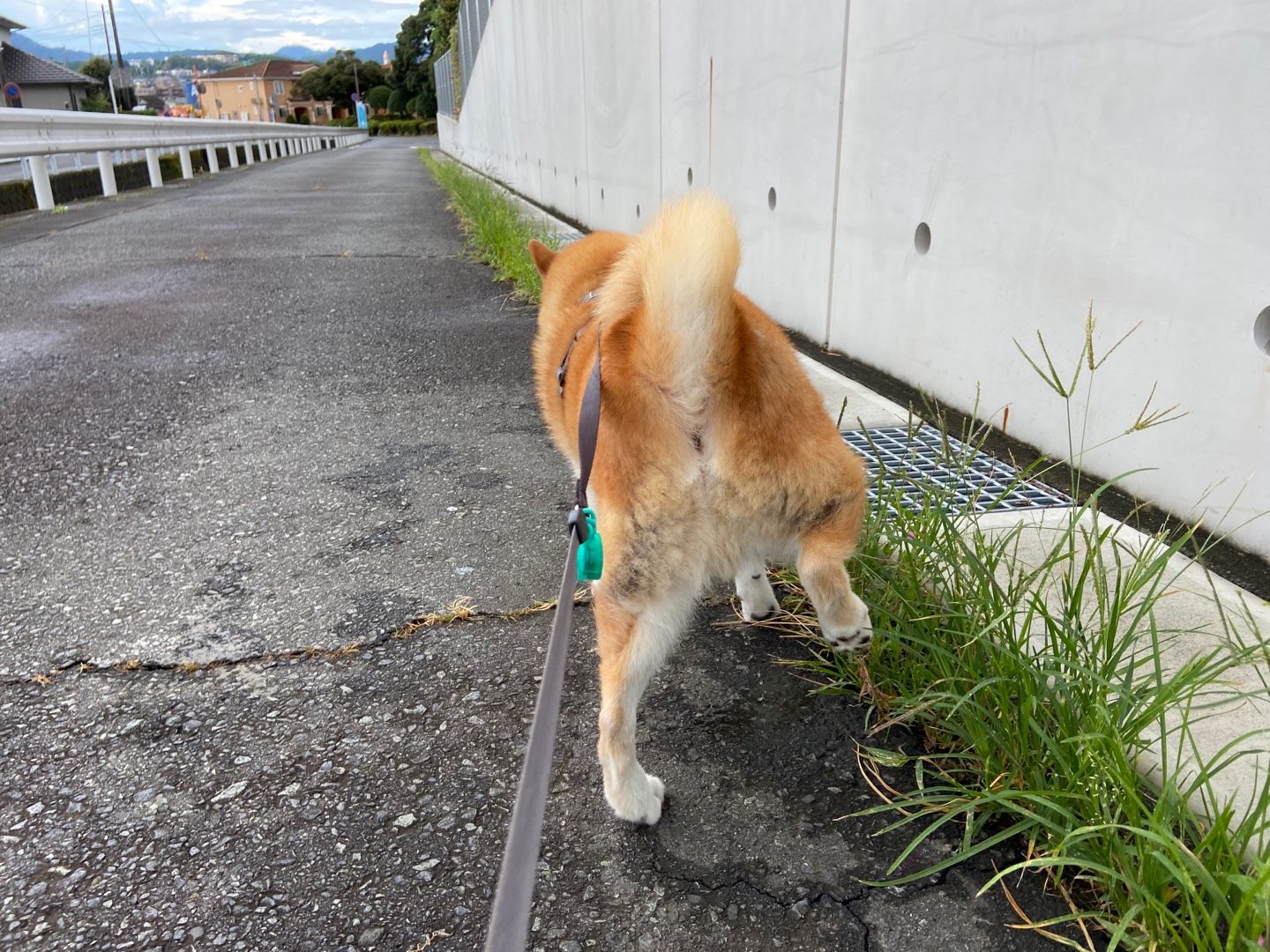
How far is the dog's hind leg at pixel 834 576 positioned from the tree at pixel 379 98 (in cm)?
9914

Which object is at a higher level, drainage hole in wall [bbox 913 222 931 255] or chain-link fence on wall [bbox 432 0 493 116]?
chain-link fence on wall [bbox 432 0 493 116]

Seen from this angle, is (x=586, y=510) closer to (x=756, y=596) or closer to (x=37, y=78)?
(x=756, y=596)

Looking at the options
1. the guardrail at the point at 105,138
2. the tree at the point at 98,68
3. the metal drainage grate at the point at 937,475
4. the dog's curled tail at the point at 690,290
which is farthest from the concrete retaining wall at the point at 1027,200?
the tree at the point at 98,68

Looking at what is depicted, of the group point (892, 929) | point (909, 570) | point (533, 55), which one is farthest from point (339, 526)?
point (533, 55)

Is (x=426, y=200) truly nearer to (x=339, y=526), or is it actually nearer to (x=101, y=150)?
(x=101, y=150)

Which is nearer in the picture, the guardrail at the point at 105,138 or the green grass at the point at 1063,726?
the green grass at the point at 1063,726

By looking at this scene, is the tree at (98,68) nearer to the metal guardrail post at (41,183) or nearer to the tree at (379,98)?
the tree at (379,98)

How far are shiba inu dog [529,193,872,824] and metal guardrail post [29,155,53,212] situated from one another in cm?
1297

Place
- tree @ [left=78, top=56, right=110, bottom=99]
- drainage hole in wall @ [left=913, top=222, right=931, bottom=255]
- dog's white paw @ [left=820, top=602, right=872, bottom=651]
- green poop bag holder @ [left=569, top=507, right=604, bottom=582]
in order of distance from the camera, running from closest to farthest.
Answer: green poop bag holder @ [left=569, top=507, right=604, bottom=582]
dog's white paw @ [left=820, top=602, right=872, bottom=651]
drainage hole in wall @ [left=913, top=222, right=931, bottom=255]
tree @ [left=78, top=56, right=110, bottom=99]

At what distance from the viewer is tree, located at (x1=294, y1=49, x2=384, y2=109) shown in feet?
308

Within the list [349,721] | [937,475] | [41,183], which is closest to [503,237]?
[937,475]

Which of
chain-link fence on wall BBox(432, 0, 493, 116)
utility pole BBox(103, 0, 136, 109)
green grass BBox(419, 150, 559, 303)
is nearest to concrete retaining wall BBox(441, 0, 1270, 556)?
green grass BBox(419, 150, 559, 303)

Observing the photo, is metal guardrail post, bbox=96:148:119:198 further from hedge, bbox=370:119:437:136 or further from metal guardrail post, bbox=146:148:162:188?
hedge, bbox=370:119:437:136

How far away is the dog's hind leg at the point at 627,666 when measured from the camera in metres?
1.62
